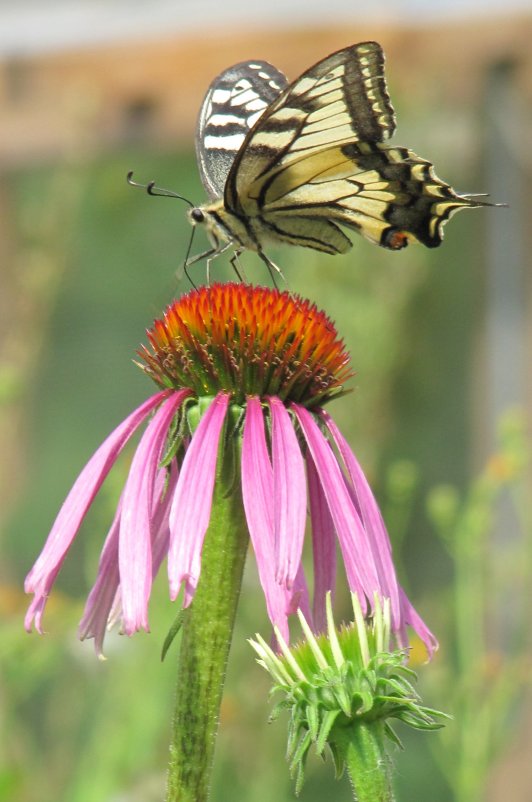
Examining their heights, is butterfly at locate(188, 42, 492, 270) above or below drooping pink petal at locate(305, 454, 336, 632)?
above

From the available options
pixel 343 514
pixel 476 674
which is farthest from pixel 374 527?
pixel 476 674

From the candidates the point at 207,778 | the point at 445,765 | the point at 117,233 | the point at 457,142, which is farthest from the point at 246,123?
the point at 117,233

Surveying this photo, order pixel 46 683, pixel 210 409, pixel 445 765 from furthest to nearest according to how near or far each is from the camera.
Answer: pixel 46 683
pixel 445 765
pixel 210 409

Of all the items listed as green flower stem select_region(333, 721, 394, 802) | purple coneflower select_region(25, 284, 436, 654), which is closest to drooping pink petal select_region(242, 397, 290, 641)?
purple coneflower select_region(25, 284, 436, 654)

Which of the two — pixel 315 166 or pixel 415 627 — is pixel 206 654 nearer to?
pixel 415 627

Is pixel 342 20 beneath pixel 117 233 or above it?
above

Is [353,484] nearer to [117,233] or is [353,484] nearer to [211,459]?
[211,459]

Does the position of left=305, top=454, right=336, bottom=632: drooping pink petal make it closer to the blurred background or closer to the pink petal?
the pink petal
